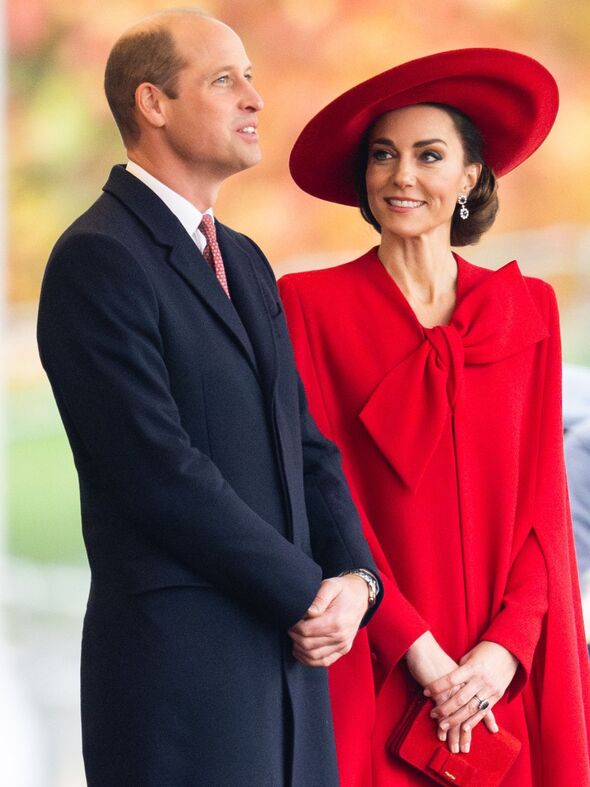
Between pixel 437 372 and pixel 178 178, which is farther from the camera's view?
pixel 437 372

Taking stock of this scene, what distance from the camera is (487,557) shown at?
2279 millimetres

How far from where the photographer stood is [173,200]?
1.94 m

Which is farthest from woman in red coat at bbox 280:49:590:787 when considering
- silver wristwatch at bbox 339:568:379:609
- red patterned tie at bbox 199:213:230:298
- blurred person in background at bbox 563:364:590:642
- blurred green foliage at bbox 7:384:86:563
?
blurred green foliage at bbox 7:384:86:563

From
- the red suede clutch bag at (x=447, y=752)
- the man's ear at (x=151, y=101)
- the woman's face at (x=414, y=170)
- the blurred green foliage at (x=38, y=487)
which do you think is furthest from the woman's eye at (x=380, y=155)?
the blurred green foliage at (x=38, y=487)

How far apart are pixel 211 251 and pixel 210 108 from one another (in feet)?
0.70

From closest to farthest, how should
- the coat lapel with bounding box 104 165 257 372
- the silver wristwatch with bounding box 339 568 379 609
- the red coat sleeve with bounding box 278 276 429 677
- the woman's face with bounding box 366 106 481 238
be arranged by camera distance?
the coat lapel with bounding box 104 165 257 372, the silver wristwatch with bounding box 339 568 379 609, the red coat sleeve with bounding box 278 276 429 677, the woman's face with bounding box 366 106 481 238

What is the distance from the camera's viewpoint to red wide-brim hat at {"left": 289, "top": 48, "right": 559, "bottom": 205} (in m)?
2.24

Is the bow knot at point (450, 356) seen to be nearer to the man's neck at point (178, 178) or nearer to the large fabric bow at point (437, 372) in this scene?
the large fabric bow at point (437, 372)

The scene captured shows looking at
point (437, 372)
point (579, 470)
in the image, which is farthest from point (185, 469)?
point (579, 470)

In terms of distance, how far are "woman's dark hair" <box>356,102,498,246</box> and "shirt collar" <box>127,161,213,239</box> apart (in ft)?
1.79

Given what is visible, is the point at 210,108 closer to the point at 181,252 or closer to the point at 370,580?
the point at 181,252

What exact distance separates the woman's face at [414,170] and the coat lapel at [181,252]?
19.7 inches

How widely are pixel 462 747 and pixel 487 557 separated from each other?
0.32 m

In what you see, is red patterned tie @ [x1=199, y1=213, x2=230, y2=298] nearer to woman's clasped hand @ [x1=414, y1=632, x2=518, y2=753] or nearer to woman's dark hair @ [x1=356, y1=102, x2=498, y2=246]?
woman's dark hair @ [x1=356, y1=102, x2=498, y2=246]
